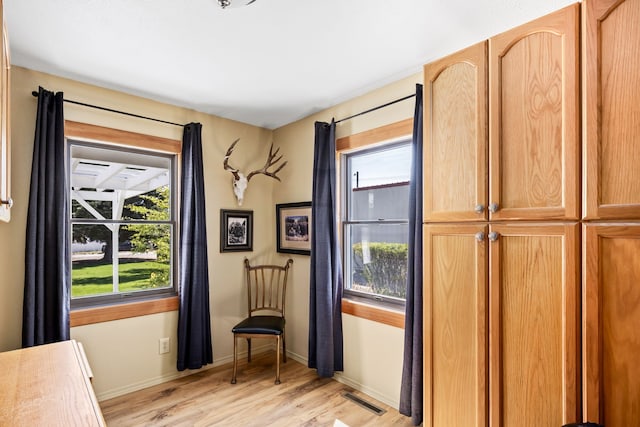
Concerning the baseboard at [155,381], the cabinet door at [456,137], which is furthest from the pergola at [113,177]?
the cabinet door at [456,137]

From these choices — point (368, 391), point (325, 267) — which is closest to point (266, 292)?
point (325, 267)

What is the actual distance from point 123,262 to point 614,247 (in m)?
3.46

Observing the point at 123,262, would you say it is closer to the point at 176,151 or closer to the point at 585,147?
the point at 176,151

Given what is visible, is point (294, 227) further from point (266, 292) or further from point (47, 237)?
point (47, 237)

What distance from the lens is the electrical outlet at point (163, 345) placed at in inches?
122

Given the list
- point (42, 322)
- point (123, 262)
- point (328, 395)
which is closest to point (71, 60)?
point (123, 262)

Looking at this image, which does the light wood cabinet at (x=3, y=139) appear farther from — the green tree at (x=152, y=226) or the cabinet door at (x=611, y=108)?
the cabinet door at (x=611, y=108)

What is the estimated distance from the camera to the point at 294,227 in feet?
12.2

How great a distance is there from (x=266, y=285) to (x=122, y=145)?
6.79 ft

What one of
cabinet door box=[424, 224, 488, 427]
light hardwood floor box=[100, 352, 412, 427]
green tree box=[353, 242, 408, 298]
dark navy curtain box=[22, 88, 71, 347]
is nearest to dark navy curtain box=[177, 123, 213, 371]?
light hardwood floor box=[100, 352, 412, 427]

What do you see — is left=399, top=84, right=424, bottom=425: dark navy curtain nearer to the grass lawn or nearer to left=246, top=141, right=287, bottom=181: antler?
left=246, top=141, right=287, bottom=181: antler

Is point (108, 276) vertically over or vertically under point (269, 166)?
under

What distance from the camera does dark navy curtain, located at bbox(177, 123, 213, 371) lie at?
313 cm

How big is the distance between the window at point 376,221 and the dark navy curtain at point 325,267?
17cm
